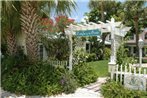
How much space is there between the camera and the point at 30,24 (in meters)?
11.7

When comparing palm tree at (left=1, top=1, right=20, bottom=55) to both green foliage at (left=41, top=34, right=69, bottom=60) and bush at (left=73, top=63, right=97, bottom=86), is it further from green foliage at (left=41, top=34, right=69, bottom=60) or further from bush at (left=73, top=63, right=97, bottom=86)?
bush at (left=73, top=63, right=97, bottom=86)

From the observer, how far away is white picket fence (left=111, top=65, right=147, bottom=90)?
909 centimetres

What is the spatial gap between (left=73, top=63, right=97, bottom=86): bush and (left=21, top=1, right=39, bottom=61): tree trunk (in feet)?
6.70

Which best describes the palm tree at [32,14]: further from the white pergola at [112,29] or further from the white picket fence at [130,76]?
the white picket fence at [130,76]

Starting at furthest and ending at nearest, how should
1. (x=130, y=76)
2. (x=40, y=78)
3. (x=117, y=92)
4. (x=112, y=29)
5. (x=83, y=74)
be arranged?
(x=83, y=74), (x=40, y=78), (x=112, y=29), (x=130, y=76), (x=117, y=92)

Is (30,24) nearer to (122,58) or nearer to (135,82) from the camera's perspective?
(122,58)

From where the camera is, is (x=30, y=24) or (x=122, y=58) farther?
(x=30, y=24)

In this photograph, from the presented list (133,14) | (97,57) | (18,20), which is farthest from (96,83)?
(133,14)

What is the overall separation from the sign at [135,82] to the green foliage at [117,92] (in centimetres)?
23

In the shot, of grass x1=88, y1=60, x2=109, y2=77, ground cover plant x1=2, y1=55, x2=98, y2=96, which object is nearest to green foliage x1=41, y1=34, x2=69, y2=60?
grass x1=88, y1=60, x2=109, y2=77

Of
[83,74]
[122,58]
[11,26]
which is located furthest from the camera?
[11,26]

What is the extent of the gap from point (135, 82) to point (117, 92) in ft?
2.39

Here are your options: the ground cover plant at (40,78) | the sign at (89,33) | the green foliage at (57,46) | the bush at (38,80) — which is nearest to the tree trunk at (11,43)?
the ground cover plant at (40,78)

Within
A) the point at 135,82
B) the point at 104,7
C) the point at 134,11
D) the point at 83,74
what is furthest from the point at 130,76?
the point at 104,7
